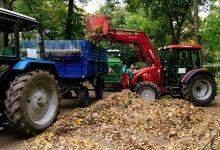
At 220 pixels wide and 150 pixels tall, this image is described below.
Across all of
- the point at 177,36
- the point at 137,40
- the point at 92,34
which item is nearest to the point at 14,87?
the point at 92,34

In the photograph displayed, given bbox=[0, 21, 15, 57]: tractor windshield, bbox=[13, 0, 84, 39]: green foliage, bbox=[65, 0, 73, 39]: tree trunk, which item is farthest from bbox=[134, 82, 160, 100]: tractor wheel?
bbox=[65, 0, 73, 39]: tree trunk

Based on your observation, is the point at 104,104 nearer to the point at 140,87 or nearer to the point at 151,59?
the point at 140,87

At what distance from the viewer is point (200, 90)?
13805 mm

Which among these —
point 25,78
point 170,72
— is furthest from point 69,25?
point 25,78

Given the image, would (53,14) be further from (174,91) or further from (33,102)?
(33,102)

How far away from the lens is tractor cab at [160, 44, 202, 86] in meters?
14.0

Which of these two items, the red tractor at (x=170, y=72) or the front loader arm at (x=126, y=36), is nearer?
the red tractor at (x=170, y=72)

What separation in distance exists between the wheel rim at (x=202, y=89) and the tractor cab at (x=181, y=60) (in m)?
0.70

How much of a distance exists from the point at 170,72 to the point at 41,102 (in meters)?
7.39

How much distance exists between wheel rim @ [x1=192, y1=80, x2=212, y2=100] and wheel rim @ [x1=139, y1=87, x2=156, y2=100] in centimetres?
153

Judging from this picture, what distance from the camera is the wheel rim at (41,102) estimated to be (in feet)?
25.3

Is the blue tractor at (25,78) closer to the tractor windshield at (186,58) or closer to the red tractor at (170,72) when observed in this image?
the red tractor at (170,72)

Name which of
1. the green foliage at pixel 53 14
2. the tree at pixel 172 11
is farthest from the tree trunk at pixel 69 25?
the tree at pixel 172 11

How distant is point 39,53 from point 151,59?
281 inches
